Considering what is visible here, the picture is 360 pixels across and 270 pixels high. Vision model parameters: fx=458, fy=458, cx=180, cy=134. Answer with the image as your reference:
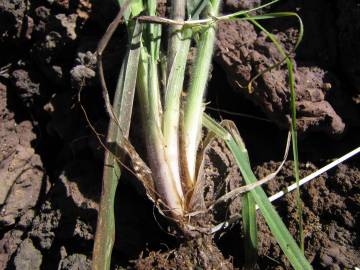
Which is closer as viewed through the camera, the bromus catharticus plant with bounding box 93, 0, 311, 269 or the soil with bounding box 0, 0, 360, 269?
the bromus catharticus plant with bounding box 93, 0, 311, 269

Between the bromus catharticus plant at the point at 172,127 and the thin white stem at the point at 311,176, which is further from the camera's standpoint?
the thin white stem at the point at 311,176

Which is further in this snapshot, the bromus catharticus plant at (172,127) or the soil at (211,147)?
the soil at (211,147)

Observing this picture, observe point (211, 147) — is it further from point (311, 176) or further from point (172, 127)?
point (311, 176)

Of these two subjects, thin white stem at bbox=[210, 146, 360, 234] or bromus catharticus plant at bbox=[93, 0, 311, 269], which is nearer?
bromus catharticus plant at bbox=[93, 0, 311, 269]

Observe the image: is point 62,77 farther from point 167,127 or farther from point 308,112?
point 308,112

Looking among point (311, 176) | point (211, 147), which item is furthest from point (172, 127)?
point (311, 176)

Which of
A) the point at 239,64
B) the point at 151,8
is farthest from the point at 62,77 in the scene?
the point at 239,64
